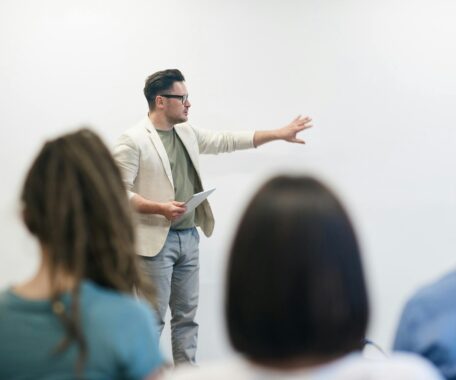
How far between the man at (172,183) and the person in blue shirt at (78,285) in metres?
1.61

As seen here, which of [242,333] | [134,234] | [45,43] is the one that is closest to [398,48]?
[45,43]

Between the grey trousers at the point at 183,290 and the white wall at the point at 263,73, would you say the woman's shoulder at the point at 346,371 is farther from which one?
the white wall at the point at 263,73

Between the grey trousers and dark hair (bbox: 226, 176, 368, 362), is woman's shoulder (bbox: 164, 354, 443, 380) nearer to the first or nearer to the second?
dark hair (bbox: 226, 176, 368, 362)

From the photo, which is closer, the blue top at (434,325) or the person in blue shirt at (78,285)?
the person in blue shirt at (78,285)

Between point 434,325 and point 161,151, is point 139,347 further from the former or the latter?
point 161,151

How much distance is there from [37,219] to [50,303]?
141 mm

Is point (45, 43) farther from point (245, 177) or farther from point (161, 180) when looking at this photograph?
point (245, 177)

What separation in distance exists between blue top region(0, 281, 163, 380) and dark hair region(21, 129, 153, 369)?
0.04m

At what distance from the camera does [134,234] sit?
1.08 meters

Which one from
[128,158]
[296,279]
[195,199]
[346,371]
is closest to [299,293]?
[296,279]

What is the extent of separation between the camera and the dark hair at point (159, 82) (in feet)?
9.46

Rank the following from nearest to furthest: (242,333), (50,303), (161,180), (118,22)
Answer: (242,333) → (50,303) → (161,180) → (118,22)

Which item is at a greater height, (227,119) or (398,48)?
(398,48)

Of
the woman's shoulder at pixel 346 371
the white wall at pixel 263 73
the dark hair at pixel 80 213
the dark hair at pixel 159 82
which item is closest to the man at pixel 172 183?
the dark hair at pixel 159 82
